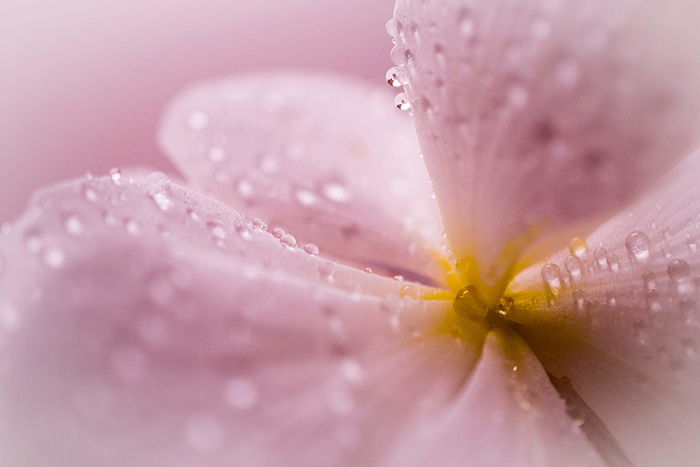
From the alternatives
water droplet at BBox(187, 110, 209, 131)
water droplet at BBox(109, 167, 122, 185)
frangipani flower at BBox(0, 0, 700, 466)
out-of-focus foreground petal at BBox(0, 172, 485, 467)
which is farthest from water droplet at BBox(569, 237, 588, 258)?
water droplet at BBox(187, 110, 209, 131)

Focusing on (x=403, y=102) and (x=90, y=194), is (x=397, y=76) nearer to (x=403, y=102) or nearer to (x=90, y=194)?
(x=403, y=102)

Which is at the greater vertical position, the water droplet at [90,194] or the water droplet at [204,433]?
the water droplet at [90,194]

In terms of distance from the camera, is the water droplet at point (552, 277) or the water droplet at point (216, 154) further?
the water droplet at point (216, 154)

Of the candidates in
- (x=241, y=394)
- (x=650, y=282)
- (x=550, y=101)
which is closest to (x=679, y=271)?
(x=650, y=282)

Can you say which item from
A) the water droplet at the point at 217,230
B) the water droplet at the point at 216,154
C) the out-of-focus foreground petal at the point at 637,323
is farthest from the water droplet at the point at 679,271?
the water droplet at the point at 216,154

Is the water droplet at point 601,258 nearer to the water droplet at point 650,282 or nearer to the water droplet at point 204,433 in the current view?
the water droplet at point 650,282

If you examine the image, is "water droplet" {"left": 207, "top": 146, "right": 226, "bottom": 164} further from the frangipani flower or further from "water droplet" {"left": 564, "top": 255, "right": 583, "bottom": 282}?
"water droplet" {"left": 564, "top": 255, "right": 583, "bottom": 282}
